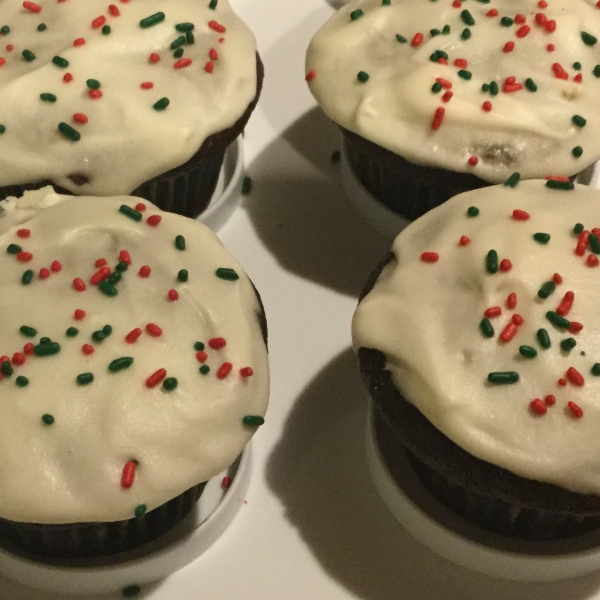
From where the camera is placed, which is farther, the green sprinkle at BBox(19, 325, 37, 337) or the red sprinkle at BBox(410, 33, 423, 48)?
the red sprinkle at BBox(410, 33, 423, 48)

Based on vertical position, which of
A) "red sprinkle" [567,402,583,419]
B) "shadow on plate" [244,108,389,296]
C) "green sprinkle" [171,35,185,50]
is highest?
"green sprinkle" [171,35,185,50]

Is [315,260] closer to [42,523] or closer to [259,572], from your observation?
[259,572]

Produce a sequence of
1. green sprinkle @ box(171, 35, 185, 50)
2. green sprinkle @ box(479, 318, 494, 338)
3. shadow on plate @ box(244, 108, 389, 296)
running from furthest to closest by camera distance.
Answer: shadow on plate @ box(244, 108, 389, 296)
green sprinkle @ box(171, 35, 185, 50)
green sprinkle @ box(479, 318, 494, 338)

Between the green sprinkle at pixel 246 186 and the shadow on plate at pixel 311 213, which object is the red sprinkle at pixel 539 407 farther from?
the green sprinkle at pixel 246 186

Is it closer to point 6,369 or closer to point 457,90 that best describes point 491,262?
point 457,90

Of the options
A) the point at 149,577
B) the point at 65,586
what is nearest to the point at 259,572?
the point at 149,577

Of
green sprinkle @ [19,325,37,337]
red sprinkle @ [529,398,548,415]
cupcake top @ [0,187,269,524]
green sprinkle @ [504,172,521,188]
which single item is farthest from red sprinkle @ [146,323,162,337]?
green sprinkle @ [504,172,521,188]

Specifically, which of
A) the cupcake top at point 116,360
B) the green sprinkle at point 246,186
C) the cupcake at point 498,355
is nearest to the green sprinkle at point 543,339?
the cupcake at point 498,355

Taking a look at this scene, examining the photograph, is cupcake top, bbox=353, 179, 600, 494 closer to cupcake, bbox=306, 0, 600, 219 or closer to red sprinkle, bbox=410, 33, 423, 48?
cupcake, bbox=306, 0, 600, 219

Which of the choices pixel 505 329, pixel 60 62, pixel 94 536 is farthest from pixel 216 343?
pixel 60 62
